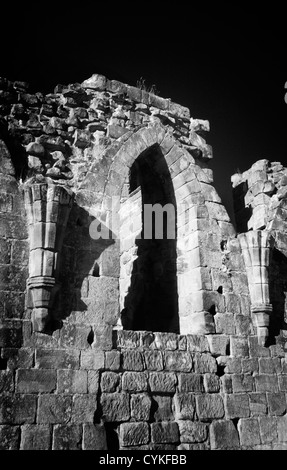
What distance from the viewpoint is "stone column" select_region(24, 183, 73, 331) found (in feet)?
18.8

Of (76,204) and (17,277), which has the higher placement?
(76,204)

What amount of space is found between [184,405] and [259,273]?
7.69 ft

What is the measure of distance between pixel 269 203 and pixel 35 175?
14.9 ft

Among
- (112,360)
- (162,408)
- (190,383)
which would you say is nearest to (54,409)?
(112,360)

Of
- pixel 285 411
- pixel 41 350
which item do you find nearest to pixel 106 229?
pixel 41 350

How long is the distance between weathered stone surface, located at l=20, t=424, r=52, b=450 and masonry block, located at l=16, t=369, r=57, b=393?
0.38 metres

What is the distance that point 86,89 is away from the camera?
25.5 ft

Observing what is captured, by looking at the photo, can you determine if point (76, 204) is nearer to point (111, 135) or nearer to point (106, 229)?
point (106, 229)

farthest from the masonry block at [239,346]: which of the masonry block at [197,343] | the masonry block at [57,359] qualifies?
the masonry block at [57,359]

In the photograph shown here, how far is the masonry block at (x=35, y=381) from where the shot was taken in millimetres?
5402

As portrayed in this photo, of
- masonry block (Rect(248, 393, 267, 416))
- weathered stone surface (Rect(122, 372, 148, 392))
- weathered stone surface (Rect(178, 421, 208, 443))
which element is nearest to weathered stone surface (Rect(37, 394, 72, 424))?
weathered stone surface (Rect(122, 372, 148, 392))

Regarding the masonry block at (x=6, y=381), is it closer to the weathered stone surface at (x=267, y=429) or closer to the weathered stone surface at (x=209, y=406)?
the weathered stone surface at (x=209, y=406)
